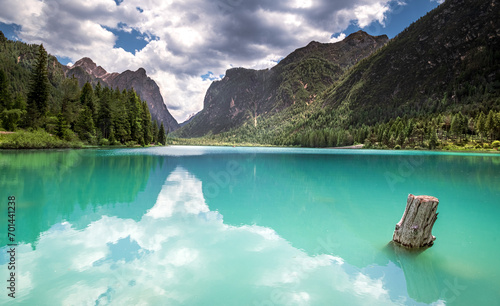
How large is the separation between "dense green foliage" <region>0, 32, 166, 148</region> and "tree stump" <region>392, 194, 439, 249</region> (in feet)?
229

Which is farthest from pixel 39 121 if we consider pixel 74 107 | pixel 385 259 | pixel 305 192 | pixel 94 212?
pixel 385 259

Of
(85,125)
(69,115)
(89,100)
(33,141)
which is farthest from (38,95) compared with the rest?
(33,141)

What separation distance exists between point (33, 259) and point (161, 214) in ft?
17.6

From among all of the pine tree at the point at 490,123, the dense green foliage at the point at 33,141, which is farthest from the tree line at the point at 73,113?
the pine tree at the point at 490,123

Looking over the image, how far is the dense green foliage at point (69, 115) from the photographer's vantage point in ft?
195

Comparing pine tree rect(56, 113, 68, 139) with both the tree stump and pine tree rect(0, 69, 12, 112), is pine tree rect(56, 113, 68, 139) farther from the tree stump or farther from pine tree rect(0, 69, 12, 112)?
the tree stump

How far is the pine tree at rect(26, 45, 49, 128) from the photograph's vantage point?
211 feet

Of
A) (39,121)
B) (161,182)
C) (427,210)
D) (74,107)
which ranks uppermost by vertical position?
(74,107)

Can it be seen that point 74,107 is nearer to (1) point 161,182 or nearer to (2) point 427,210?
(1) point 161,182

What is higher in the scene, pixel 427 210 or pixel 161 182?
pixel 427 210

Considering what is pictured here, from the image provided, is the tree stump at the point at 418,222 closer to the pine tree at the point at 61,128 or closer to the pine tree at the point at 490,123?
the pine tree at the point at 61,128

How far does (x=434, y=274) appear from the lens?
6648 millimetres

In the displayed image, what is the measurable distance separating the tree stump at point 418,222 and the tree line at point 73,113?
7863 cm

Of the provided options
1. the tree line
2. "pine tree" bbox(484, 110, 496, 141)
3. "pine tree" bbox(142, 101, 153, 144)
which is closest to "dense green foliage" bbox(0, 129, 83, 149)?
the tree line
